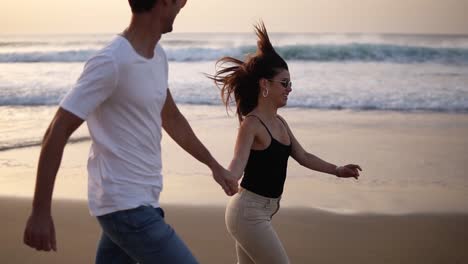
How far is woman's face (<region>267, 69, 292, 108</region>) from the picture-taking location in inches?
158

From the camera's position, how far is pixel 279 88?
4020 millimetres

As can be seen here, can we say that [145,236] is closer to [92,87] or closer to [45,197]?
[45,197]

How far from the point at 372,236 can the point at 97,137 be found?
12.6ft

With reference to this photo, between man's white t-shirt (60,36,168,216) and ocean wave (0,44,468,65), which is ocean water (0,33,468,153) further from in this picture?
man's white t-shirt (60,36,168,216)

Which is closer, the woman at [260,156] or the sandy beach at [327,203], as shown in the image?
the woman at [260,156]

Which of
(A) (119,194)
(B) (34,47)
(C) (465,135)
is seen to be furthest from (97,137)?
(B) (34,47)

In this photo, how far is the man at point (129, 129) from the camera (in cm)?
251

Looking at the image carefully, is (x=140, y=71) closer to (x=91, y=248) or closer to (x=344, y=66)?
(x=91, y=248)

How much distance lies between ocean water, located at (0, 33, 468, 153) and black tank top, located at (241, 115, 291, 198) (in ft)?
22.6

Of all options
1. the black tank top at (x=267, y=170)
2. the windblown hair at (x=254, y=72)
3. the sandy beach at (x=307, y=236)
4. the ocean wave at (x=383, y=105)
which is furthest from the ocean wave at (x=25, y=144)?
the black tank top at (x=267, y=170)

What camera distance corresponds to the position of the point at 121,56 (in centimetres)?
258

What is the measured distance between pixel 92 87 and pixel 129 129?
218mm

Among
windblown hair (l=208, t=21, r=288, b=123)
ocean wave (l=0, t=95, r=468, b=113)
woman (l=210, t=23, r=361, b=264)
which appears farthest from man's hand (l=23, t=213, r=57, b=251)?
ocean wave (l=0, t=95, r=468, b=113)

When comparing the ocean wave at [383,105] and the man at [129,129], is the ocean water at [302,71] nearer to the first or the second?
the ocean wave at [383,105]
